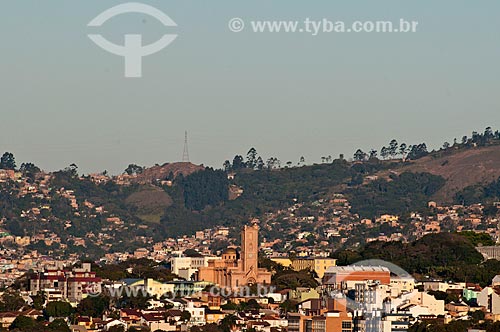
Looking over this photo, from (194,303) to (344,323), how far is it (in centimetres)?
1069

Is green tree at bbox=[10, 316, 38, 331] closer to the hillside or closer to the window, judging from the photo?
the window

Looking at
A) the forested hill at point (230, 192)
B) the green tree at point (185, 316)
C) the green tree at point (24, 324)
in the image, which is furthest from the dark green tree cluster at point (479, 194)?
the green tree at point (24, 324)

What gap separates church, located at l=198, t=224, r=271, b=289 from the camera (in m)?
81.4

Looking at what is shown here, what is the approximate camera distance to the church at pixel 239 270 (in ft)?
267

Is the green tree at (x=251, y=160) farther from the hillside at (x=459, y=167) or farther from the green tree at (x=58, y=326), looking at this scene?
the green tree at (x=58, y=326)

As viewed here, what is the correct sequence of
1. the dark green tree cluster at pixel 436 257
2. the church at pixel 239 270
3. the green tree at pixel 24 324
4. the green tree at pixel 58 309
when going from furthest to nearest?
the church at pixel 239 270, the dark green tree cluster at pixel 436 257, the green tree at pixel 58 309, the green tree at pixel 24 324

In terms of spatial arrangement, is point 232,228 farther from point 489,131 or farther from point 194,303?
point 194,303

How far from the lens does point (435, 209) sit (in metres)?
150

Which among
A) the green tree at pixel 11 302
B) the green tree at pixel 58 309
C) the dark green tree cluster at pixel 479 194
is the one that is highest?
the dark green tree cluster at pixel 479 194

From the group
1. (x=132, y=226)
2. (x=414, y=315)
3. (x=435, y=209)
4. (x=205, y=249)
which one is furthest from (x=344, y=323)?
(x=132, y=226)

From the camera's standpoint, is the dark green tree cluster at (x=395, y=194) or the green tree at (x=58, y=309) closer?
the green tree at (x=58, y=309)

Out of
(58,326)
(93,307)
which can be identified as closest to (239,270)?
(93,307)

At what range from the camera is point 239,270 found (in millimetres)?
82500

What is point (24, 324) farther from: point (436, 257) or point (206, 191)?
point (206, 191)
